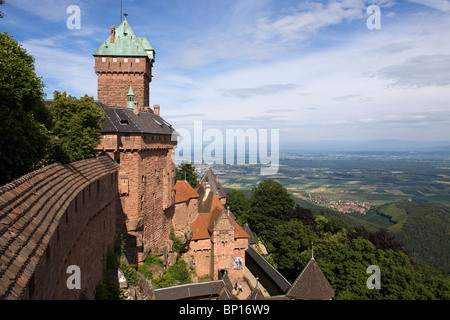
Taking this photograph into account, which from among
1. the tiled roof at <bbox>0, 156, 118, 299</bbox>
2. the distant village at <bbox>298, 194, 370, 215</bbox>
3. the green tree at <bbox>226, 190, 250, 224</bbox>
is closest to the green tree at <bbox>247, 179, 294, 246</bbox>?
the green tree at <bbox>226, 190, 250, 224</bbox>

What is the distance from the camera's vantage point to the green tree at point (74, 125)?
1405 cm

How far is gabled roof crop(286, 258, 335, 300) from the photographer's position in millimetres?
24781

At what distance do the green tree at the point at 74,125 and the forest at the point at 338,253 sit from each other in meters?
25.0

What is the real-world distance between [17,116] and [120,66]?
19.7 meters

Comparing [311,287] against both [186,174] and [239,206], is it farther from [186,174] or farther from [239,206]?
[186,174]

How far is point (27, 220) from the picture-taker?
5211mm

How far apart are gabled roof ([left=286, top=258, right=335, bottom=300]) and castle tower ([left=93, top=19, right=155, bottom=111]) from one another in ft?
72.7

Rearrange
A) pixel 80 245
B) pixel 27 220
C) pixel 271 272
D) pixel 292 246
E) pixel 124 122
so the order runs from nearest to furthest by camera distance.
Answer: pixel 27 220
pixel 80 245
pixel 124 122
pixel 271 272
pixel 292 246

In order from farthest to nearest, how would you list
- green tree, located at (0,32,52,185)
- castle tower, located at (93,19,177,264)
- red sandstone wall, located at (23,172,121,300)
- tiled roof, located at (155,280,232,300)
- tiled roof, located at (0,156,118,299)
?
tiled roof, located at (155,280,232,300) → castle tower, located at (93,19,177,264) → green tree, located at (0,32,52,185) → red sandstone wall, located at (23,172,121,300) → tiled roof, located at (0,156,118,299)

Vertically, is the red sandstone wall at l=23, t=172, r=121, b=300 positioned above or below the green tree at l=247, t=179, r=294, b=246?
above

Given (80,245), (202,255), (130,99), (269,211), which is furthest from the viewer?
(269,211)

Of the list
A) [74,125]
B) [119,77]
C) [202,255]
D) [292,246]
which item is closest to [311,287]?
[292,246]

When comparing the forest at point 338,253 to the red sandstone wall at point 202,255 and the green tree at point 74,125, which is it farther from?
the green tree at point 74,125

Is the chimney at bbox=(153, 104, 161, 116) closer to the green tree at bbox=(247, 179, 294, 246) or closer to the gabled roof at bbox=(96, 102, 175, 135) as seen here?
the gabled roof at bbox=(96, 102, 175, 135)
